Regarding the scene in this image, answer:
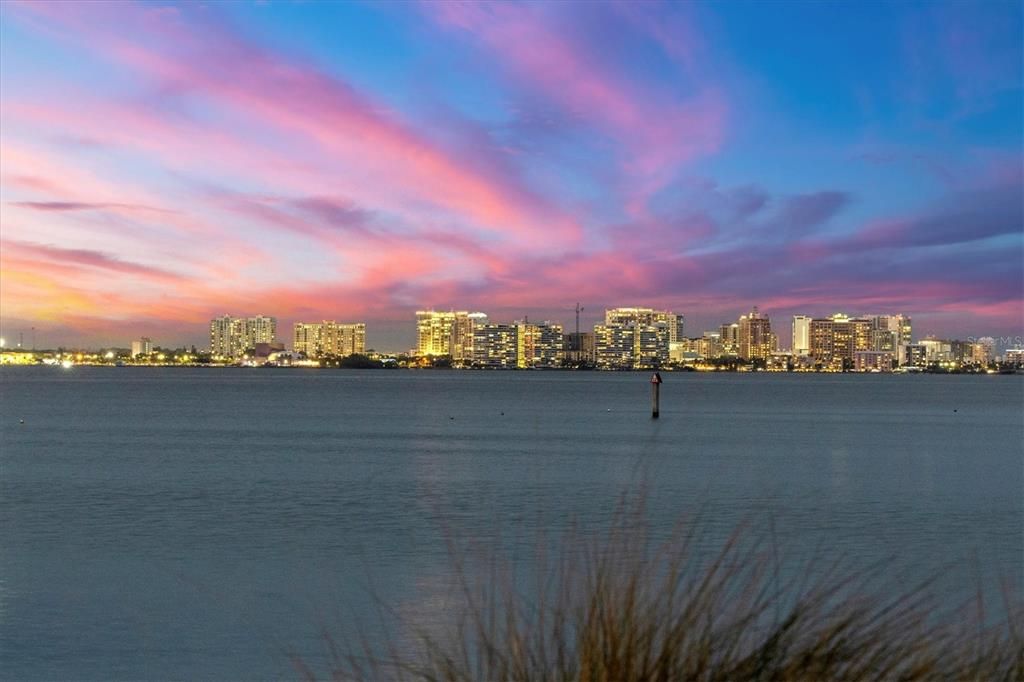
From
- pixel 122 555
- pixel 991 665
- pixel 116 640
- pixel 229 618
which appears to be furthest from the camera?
pixel 122 555

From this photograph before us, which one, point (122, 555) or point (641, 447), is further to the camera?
point (641, 447)

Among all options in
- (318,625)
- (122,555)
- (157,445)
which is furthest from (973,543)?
(157,445)

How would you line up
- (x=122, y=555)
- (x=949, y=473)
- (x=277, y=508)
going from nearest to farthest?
(x=122, y=555), (x=277, y=508), (x=949, y=473)

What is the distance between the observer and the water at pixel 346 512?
15.8 m

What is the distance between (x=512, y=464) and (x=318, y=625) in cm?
2791

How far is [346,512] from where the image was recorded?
28.8m

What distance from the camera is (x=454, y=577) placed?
19312 mm

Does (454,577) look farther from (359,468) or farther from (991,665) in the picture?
(359,468)

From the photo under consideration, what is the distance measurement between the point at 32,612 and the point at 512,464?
28041 millimetres

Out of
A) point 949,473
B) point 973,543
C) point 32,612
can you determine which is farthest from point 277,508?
point 949,473

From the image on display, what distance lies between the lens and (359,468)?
41844 mm

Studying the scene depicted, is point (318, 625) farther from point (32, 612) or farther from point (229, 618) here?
point (32, 612)

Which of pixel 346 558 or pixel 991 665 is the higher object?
pixel 991 665

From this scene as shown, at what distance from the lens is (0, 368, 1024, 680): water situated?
15.8 meters
